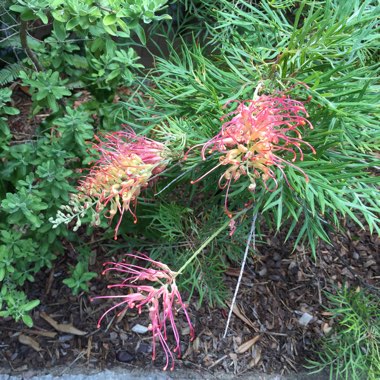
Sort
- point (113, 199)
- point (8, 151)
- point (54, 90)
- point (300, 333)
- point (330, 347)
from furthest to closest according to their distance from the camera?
point (300, 333) → point (330, 347) → point (8, 151) → point (54, 90) → point (113, 199)

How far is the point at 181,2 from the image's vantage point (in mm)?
1825

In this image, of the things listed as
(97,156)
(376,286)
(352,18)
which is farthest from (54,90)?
(376,286)

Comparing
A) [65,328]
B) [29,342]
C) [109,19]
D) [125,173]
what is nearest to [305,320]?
[65,328]

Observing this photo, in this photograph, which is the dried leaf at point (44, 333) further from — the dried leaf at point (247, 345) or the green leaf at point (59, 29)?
the green leaf at point (59, 29)

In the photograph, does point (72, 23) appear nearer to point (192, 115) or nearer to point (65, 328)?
point (192, 115)

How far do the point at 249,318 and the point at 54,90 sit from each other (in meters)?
1.10

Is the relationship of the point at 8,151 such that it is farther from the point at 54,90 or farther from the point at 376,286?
the point at 376,286

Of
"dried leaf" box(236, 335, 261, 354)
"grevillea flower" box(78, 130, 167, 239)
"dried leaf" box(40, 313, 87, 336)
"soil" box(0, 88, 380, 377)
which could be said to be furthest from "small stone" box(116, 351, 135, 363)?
"grevillea flower" box(78, 130, 167, 239)

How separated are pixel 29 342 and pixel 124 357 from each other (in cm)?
34

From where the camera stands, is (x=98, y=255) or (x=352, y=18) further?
(x=98, y=255)

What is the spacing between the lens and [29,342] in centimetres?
175

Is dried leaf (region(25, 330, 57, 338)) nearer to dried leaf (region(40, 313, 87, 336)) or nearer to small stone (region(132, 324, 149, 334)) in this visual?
dried leaf (region(40, 313, 87, 336))

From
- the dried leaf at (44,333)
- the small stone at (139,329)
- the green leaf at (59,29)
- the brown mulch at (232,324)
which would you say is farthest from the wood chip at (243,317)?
the green leaf at (59,29)

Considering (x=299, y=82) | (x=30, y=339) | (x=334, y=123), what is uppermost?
(x=299, y=82)
